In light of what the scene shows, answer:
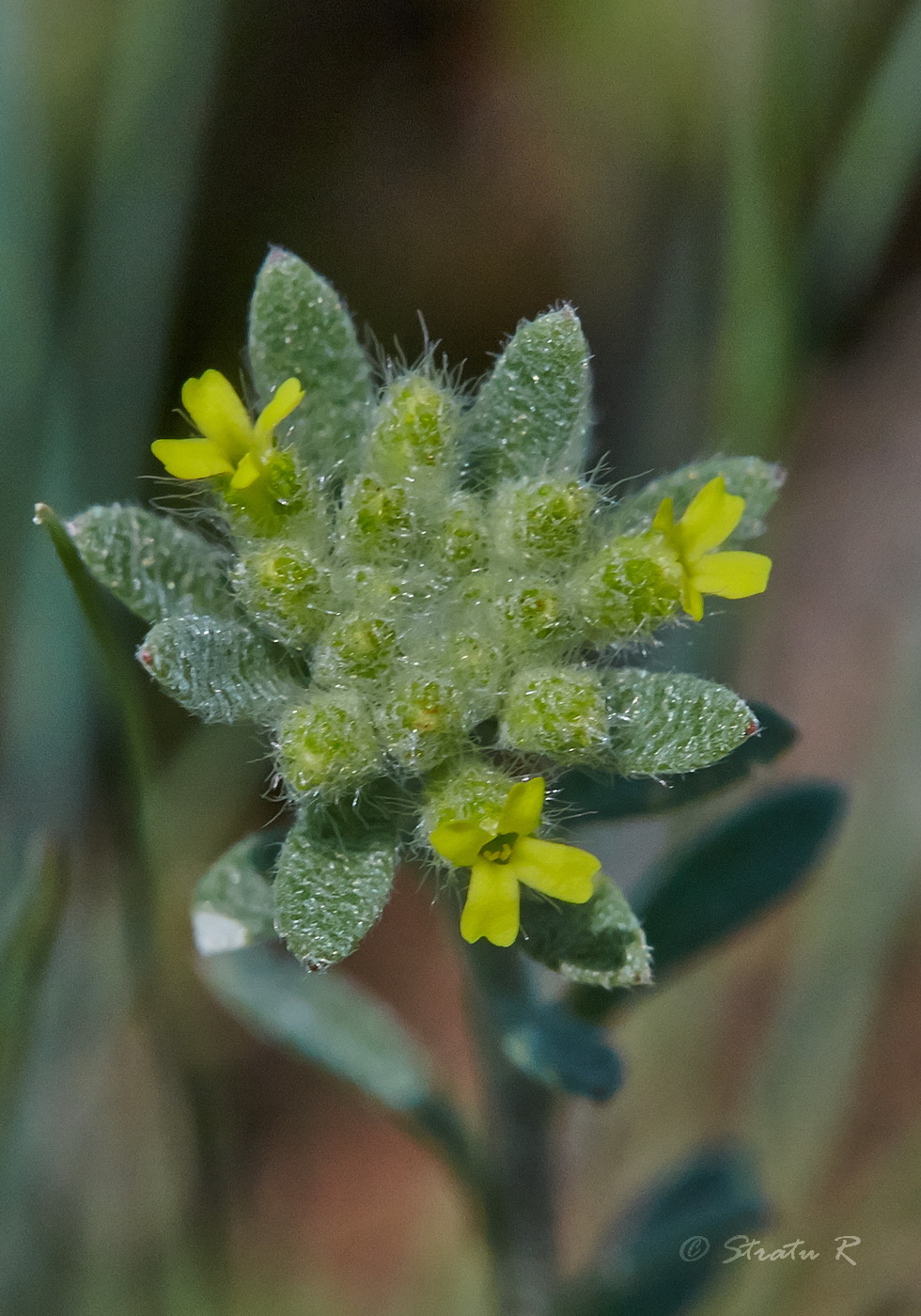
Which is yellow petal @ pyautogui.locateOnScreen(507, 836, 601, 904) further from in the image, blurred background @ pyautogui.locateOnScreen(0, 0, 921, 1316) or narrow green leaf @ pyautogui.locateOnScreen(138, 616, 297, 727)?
blurred background @ pyautogui.locateOnScreen(0, 0, 921, 1316)

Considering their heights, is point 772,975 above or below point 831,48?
below

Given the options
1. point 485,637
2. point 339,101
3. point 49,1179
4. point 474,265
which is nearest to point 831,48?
point 474,265

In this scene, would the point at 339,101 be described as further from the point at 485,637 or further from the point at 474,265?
the point at 485,637

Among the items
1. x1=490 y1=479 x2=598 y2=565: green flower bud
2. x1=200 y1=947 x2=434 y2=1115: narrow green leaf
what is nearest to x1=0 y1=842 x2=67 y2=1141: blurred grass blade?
x1=200 y1=947 x2=434 y2=1115: narrow green leaf

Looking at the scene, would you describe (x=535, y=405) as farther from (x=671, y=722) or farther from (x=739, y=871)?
(x=739, y=871)

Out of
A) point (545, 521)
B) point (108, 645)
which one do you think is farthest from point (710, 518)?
point (108, 645)

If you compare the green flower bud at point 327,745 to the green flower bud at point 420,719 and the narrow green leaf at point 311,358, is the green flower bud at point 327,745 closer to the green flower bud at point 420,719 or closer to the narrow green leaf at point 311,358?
the green flower bud at point 420,719
